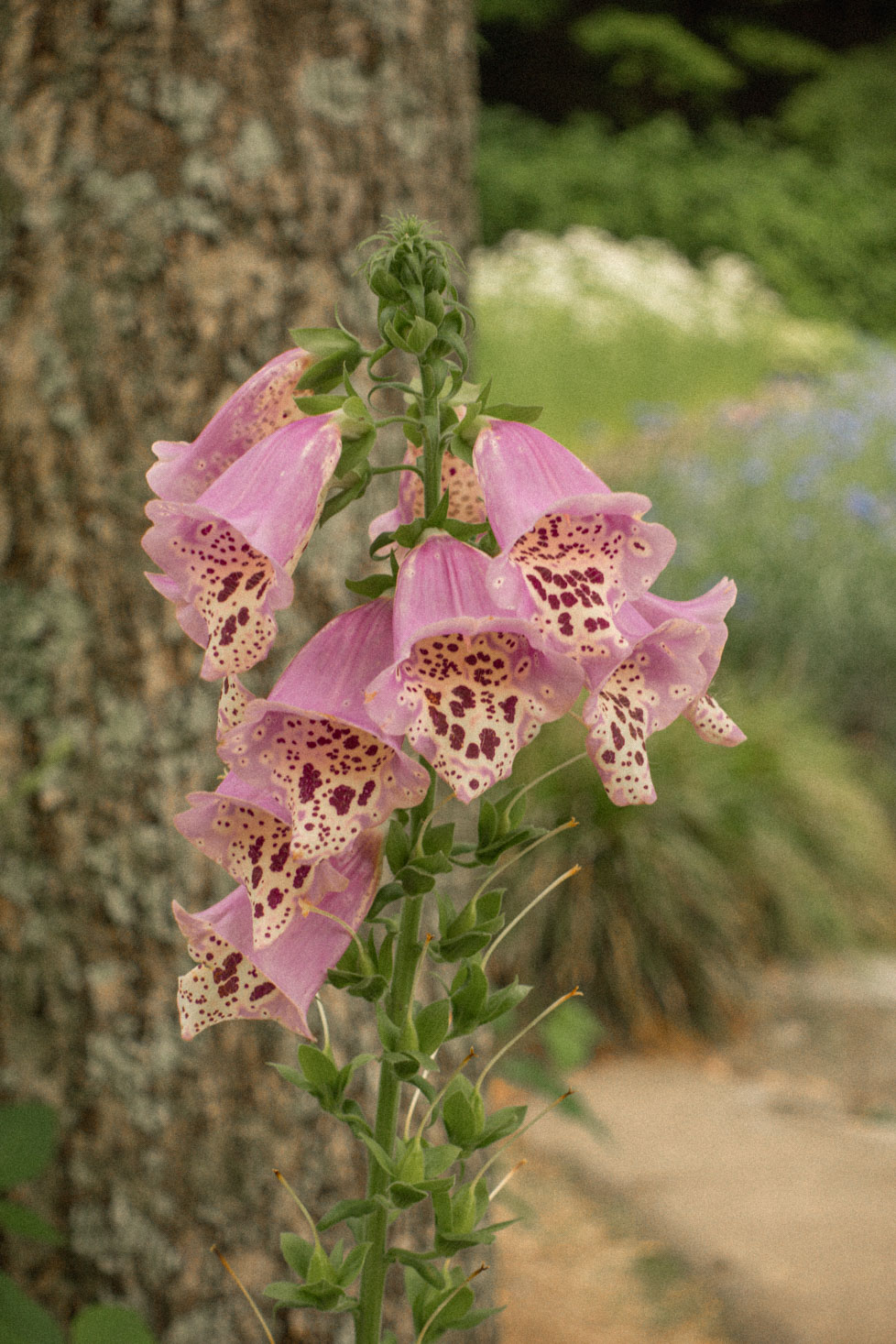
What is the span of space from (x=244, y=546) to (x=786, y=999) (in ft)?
12.9

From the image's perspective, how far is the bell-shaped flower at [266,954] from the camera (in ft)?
2.70

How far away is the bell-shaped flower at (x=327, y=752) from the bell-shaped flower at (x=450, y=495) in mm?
133

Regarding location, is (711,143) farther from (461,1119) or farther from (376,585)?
(461,1119)

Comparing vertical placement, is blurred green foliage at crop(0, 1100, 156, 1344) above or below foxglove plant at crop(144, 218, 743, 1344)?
below

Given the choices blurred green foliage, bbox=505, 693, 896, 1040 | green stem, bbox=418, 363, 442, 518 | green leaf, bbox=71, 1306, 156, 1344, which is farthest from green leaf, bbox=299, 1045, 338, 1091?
blurred green foliage, bbox=505, 693, 896, 1040

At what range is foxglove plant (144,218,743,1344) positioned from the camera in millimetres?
746

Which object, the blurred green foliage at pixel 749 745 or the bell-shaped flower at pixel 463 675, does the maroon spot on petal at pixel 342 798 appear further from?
the blurred green foliage at pixel 749 745

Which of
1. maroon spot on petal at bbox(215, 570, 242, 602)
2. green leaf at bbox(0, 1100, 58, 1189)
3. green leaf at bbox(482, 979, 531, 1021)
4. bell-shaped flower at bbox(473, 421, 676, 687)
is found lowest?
green leaf at bbox(0, 1100, 58, 1189)

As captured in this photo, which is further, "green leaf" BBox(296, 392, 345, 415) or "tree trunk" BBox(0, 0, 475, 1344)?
"tree trunk" BBox(0, 0, 475, 1344)

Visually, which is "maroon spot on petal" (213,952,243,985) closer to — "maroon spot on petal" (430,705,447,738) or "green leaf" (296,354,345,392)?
"maroon spot on petal" (430,705,447,738)

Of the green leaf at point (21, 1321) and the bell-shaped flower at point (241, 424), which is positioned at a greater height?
the bell-shaped flower at point (241, 424)

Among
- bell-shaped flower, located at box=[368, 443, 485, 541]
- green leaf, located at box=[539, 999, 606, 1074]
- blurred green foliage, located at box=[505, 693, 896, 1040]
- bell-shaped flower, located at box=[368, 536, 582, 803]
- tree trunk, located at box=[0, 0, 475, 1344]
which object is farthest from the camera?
blurred green foliage, located at box=[505, 693, 896, 1040]

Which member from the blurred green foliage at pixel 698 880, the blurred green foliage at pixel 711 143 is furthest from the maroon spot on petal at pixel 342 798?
the blurred green foliage at pixel 711 143

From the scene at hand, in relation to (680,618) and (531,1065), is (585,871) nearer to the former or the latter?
(531,1065)
